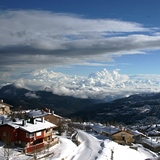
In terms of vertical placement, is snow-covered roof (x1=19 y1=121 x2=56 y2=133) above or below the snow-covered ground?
above

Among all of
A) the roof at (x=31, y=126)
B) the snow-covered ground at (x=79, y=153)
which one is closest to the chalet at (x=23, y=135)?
the roof at (x=31, y=126)

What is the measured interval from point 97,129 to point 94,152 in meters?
75.1

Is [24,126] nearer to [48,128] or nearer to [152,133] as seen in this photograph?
[48,128]

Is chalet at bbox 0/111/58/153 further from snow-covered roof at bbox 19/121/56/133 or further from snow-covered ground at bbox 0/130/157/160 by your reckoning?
snow-covered ground at bbox 0/130/157/160

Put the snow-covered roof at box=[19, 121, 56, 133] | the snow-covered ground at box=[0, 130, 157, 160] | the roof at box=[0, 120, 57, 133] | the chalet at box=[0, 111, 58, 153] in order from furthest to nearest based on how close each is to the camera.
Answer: the snow-covered roof at box=[19, 121, 56, 133] → the roof at box=[0, 120, 57, 133] → the chalet at box=[0, 111, 58, 153] → the snow-covered ground at box=[0, 130, 157, 160]

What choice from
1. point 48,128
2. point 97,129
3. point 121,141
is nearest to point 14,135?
point 48,128

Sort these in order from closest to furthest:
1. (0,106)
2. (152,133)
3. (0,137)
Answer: (0,137)
(0,106)
(152,133)

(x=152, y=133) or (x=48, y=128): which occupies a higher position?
(x=48, y=128)

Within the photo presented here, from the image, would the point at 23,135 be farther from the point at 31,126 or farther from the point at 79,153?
the point at 79,153

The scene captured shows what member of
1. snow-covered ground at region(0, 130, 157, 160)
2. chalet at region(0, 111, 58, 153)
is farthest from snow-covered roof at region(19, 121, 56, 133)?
snow-covered ground at region(0, 130, 157, 160)

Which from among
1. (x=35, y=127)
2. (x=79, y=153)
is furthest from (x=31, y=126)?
(x=79, y=153)

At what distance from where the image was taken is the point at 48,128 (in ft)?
258

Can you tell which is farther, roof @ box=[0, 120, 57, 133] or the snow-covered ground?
roof @ box=[0, 120, 57, 133]

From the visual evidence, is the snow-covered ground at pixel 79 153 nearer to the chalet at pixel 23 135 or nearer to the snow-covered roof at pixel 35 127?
the chalet at pixel 23 135
